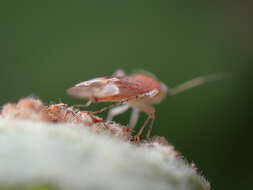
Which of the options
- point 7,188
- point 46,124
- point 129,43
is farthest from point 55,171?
point 129,43

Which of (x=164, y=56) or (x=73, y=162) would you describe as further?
(x=164, y=56)

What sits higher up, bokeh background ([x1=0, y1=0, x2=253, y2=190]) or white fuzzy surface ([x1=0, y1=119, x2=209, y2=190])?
bokeh background ([x1=0, y1=0, x2=253, y2=190])

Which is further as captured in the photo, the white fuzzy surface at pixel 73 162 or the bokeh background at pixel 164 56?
the bokeh background at pixel 164 56

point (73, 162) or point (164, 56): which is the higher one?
point (164, 56)

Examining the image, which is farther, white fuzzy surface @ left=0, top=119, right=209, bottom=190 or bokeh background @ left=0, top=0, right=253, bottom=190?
bokeh background @ left=0, top=0, right=253, bottom=190
